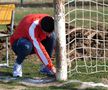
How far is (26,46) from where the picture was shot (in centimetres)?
923

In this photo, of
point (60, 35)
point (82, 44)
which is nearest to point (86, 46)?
point (82, 44)

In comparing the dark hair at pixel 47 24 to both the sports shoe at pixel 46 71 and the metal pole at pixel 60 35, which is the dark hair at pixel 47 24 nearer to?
the metal pole at pixel 60 35

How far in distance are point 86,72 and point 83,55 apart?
1489 mm

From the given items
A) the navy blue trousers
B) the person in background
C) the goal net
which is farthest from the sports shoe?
the goal net

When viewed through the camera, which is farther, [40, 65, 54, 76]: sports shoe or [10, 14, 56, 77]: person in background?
[40, 65, 54, 76]: sports shoe

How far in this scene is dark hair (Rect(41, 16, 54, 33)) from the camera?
907cm

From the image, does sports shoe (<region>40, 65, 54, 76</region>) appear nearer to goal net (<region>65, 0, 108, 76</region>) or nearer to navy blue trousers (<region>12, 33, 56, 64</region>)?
navy blue trousers (<region>12, 33, 56, 64</region>)

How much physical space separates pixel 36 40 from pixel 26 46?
0.23 metres

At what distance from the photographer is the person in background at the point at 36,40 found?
908 cm

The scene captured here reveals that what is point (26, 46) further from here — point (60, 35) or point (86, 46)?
point (86, 46)

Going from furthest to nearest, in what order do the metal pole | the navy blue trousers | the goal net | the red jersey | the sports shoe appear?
the goal net, the sports shoe, the navy blue trousers, the red jersey, the metal pole

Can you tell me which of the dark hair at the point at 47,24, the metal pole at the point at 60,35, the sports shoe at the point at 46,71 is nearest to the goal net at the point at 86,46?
the sports shoe at the point at 46,71

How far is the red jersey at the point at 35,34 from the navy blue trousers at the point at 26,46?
3.7 inches

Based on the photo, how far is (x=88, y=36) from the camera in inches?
469
